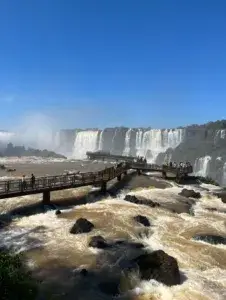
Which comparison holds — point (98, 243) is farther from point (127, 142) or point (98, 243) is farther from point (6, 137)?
point (6, 137)

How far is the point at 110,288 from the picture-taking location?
15484 mm

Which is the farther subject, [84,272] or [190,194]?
[190,194]

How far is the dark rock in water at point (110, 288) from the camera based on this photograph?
49.7 feet

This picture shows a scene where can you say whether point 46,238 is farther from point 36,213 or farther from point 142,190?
point 142,190

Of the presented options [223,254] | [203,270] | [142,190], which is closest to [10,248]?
[203,270]

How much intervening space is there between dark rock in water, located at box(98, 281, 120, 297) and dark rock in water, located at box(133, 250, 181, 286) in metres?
1.49

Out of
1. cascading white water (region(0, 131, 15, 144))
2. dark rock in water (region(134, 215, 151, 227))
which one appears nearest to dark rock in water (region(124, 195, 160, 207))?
dark rock in water (region(134, 215, 151, 227))

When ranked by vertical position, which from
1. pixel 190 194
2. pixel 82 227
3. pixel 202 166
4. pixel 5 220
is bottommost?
pixel 5 220

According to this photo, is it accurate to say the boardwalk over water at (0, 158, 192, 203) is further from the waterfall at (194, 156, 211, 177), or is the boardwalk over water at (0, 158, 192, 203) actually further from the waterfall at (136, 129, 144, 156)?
the waterfall at (136, 129, 144, 156)

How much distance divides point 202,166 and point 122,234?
54.6 m

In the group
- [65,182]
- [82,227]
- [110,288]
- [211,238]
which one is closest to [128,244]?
[82,227]

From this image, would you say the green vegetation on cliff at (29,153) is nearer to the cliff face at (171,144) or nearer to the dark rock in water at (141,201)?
the cliff face at (171,144)

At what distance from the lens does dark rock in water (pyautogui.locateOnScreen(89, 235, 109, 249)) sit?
2006 centimetres

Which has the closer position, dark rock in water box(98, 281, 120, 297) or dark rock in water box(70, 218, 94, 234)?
dark rock in water box(98, 281, 120, 297)
